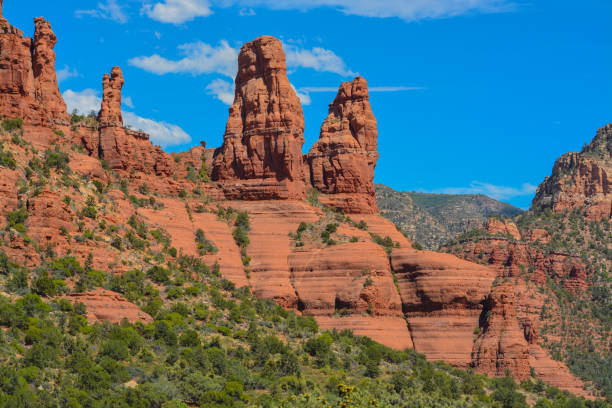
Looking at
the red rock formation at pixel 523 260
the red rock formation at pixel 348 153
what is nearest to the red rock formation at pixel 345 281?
the red rock formation at pixel 348 153

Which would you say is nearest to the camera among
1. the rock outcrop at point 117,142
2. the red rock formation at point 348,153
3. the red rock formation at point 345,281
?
the red rock formation at point 345,281

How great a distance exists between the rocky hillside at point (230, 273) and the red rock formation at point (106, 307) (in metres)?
0.18

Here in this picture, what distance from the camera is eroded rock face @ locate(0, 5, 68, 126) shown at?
104m

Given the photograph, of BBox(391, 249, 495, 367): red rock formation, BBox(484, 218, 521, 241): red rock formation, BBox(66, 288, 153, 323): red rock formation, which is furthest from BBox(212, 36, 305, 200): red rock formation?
BBox(484, 218, 521, 241): red rock formation

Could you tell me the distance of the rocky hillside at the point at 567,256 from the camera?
140 metres

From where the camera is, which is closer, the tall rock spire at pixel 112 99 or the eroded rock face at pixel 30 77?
the eroded rock face at pixel 30 77

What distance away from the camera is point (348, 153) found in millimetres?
127500

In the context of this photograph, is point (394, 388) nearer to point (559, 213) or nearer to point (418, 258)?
point (418, 258)

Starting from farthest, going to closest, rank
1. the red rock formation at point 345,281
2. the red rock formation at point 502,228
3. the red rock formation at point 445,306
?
the red rock formation at point 502,228 → the red rock formation at point 345,281 → the red rock formation at point 445,306

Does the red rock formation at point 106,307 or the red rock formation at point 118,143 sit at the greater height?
the red rock formation at point 118,143

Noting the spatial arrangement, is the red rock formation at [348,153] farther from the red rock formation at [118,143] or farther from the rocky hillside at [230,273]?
the red rock formation at [118,143]

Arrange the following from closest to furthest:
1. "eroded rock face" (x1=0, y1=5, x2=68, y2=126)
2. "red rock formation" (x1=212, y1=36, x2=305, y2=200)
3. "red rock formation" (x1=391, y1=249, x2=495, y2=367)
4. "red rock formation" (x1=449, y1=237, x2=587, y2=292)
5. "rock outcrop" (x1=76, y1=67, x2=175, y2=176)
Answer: "eroded rock face" (x1=0, y1=5, x2=68, y2=126) → "red rock formation" (x1=391, y1=249, x2=495, y2=367) → "rock outcrop" (x1=76, y1=67, x2=175, y2=176) → "red rock formation" (x1=212, y1=36, x2=305, y2=200) → "red rock formation" (x1=449, y1=237, x2=587, y2=292)

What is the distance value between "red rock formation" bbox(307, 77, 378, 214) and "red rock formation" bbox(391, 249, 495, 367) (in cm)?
1876

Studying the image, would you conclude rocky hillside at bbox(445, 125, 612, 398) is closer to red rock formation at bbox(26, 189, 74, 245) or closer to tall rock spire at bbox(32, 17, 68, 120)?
tall rock spire at bbox(32, 17, 68, 120)
